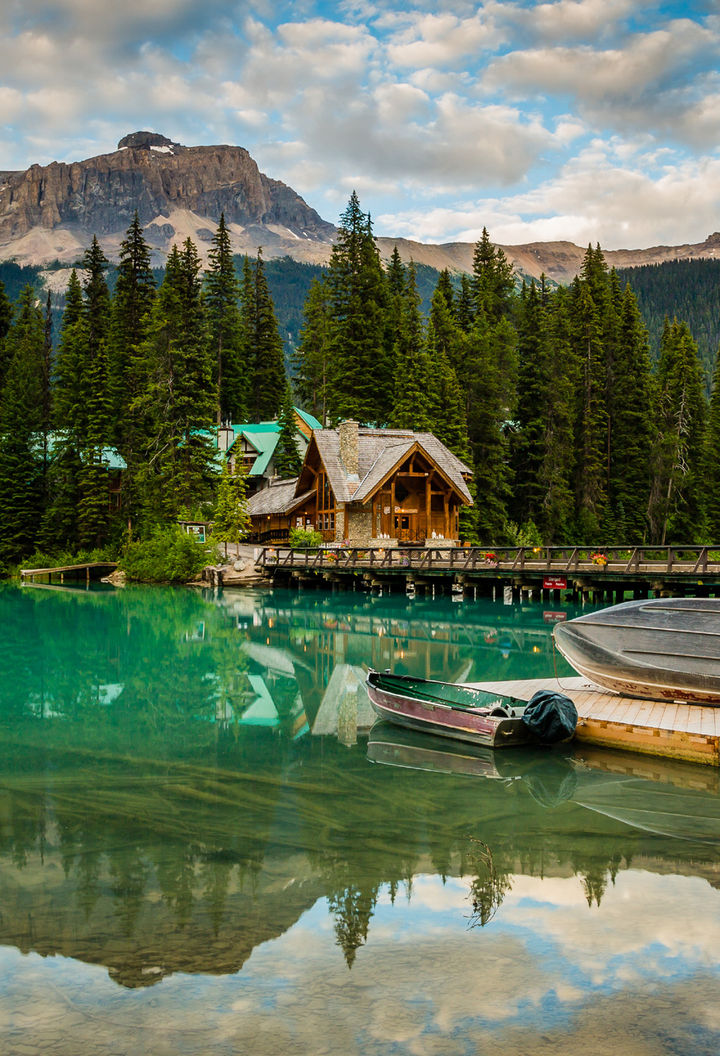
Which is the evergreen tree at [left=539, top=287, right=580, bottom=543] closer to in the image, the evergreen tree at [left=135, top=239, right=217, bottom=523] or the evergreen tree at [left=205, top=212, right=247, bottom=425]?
the evergreen tree at [left=135, top=239, right=217, bottom=523]

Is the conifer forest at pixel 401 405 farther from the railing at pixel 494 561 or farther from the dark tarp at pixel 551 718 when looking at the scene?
the dark tarp at pixel 551 718

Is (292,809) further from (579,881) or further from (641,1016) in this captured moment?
(641,1016)

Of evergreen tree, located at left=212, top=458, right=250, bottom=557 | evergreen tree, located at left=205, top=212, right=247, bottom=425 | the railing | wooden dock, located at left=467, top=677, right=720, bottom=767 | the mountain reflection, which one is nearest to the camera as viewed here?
the mountain reflection

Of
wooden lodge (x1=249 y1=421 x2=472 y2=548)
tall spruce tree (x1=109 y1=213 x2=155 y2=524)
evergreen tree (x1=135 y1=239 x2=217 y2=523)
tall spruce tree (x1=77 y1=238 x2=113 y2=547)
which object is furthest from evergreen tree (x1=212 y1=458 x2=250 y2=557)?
tall spruce tree (x1=77 y1=238 x2=113 y2=547)

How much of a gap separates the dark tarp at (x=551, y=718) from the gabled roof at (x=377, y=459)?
113ft

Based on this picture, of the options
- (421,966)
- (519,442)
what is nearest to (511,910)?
(421,966)

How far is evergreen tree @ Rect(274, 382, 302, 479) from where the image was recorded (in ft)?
204

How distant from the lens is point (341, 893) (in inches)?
306

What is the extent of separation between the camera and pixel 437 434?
54.3 metres

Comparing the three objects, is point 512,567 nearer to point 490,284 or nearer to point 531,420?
point 531,420

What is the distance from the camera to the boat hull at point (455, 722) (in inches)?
494

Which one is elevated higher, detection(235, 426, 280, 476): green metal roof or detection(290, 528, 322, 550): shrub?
detection(235, 426, 280, 476): green metal roof

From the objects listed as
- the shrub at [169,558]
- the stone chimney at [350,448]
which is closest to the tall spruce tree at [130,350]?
the shrub at [169,558]

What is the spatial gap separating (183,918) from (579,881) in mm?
3666
